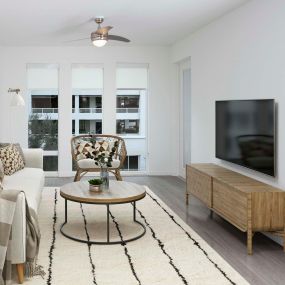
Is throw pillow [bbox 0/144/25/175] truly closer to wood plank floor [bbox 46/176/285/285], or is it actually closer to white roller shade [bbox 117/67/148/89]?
wood plank floor [bbox 46/176/285/285]

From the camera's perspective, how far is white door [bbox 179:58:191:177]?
303 inches

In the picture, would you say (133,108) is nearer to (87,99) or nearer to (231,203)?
Answer: (87,99)

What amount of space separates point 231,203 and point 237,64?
1814mm

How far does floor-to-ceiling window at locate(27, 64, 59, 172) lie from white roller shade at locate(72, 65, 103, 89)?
362 millimetres

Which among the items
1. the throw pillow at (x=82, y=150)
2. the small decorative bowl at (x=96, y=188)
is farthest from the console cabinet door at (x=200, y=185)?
the throw pillow at (x=82, y=150)

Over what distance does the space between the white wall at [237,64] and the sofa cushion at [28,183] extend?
7.52 ft

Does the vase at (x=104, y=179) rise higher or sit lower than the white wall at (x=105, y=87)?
lower

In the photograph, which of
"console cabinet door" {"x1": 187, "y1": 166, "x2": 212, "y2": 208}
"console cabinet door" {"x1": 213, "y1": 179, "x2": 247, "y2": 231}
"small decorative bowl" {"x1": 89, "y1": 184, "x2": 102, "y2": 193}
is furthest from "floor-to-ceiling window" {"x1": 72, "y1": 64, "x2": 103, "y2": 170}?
"console cabinet door" {"x1": 213, "y1": 179, "x2": 247, "y2": 231}

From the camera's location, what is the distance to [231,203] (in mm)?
3979

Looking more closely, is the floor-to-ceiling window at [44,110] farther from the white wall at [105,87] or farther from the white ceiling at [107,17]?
the white ceiling at [107,17]

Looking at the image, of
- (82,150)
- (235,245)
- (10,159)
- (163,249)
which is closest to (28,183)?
(10,159)

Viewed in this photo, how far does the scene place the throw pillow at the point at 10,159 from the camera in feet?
16.9

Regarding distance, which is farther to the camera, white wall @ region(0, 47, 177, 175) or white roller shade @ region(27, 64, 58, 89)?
white roller shade @ region(27, 64, 58, 89)

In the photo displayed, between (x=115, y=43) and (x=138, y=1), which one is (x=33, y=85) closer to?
(x=115, y=43)
